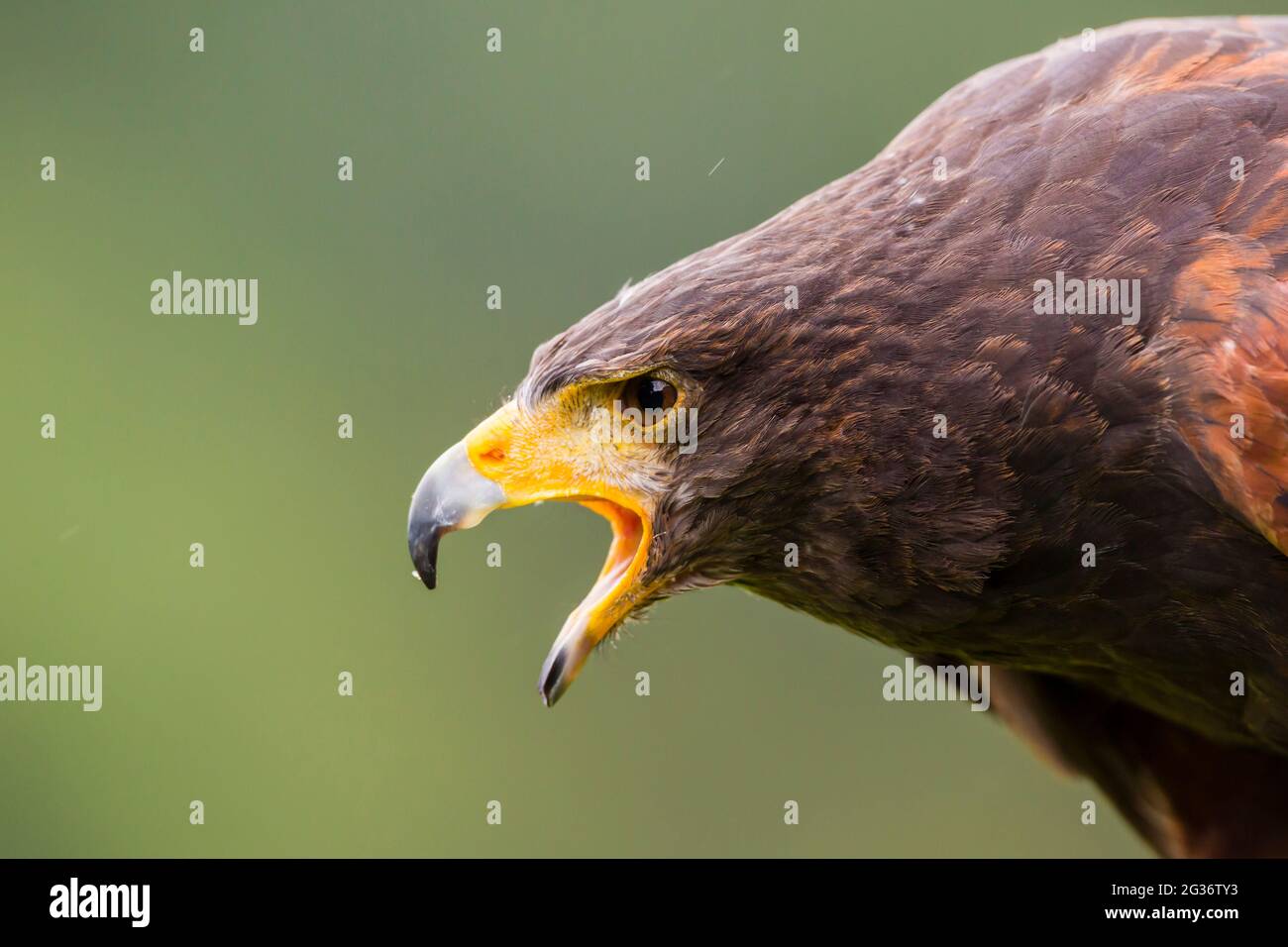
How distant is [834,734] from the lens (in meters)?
7.15

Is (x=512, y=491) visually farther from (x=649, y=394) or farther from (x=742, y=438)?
(x=742, y=438)

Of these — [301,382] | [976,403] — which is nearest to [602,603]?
[976,403]

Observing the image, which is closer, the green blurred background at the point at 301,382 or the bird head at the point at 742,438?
the bird head at the point at 742,438

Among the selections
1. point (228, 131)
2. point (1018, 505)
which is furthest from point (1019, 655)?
point (228, 131)

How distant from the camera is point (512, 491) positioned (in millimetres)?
2650

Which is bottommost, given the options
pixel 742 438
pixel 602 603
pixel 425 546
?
pixel 602 603

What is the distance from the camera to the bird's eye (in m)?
2.60

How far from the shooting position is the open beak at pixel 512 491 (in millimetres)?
2623

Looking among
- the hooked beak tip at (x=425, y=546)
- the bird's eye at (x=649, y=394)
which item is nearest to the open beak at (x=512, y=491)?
the hooked beak tip at (x=425, y=546)

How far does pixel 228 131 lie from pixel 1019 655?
5544 millimetres

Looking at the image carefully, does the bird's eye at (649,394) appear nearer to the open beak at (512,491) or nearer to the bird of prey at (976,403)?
the bird of prey at (976,403)

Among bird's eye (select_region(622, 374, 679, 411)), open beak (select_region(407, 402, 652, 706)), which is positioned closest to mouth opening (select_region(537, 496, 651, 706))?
open beak (select_region(407, 402, 652, 706))

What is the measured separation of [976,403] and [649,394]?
1.83 feet

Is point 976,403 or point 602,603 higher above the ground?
point 976,403
